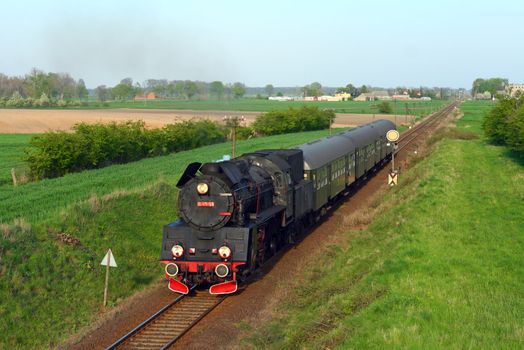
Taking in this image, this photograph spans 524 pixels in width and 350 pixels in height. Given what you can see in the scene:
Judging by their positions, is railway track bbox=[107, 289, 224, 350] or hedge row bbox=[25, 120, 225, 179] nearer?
railway track bbox=[107, 289, 224, 350]

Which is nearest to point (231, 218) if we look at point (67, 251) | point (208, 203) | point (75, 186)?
point (208, 203)

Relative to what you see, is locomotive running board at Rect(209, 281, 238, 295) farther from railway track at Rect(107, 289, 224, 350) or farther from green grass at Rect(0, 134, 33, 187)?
green grass at Rect(0, 134, 33, 187)

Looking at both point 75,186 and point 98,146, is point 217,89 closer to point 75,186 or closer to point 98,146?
point 98,146

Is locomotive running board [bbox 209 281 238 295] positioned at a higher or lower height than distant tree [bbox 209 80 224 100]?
lower

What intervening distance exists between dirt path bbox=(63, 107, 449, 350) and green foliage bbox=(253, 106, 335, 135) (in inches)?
2226

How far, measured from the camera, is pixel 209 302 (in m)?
16.8

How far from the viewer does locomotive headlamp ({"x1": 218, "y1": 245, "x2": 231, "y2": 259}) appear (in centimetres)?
1656

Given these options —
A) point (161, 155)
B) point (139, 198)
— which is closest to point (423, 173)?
point (139, 198)

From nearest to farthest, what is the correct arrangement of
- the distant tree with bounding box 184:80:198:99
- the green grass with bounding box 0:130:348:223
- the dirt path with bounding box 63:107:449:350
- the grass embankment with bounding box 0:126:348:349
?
the dirt path with bounding box 63:107:449:350 < the grass embankment with bounding box 0:126:348:349 < the green grass with bounding box 0:130:348:223 < the distant tree with bounding box 184:80:198:99

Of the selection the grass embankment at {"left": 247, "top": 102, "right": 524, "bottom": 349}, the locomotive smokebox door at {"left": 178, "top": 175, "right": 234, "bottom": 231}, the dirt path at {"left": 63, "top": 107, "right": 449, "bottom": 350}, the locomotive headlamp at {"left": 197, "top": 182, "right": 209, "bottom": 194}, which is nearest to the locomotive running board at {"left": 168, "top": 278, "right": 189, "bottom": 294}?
the dirt path at {"left": 63, "top": 107, "right": 449, "bottom": 350}

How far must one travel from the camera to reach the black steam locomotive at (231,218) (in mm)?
16734

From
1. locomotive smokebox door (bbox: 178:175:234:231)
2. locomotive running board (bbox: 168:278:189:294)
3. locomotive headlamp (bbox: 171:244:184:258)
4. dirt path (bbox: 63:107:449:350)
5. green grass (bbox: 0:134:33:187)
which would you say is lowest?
dirt path (bbox: 63:107:449:350)

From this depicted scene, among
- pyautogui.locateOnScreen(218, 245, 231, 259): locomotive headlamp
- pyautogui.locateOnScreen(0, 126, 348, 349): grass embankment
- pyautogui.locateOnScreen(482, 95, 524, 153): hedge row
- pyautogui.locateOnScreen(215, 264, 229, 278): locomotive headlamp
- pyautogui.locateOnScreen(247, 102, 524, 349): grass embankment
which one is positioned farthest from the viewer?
pyautogui.locateOnScreen(482, 95, 524, 153): hedge row

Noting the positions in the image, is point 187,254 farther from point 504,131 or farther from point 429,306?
point 504,131
